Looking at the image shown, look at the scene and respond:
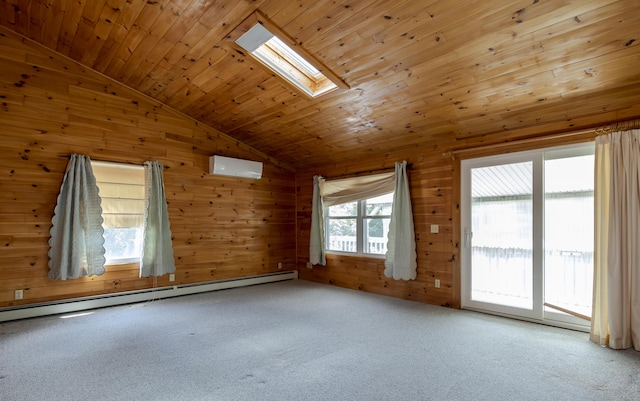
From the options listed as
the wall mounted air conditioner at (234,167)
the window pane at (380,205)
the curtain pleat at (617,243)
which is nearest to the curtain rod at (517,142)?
the curtain pleat at (617,243)

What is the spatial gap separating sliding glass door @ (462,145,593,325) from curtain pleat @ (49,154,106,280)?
4685mm

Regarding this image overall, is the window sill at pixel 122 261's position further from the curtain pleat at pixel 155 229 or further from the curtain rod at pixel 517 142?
the curtain rod at pixel 517 142

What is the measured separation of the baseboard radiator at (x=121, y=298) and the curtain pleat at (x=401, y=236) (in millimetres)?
2399

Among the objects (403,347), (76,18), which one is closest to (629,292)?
(403,347)

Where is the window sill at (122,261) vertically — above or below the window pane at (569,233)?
below

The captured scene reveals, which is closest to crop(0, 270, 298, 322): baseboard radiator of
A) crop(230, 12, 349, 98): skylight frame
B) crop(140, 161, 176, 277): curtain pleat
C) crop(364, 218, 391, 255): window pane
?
crop(140, 161, 176, 277): curtain pleat

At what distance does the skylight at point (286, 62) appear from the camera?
334cm

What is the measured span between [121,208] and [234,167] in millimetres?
1762

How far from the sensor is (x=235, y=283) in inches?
225

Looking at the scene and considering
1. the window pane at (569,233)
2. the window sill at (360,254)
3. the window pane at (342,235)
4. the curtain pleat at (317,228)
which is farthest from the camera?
the curtain pleat at (317,228)

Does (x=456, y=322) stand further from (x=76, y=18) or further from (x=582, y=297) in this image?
(x=76, y=18)

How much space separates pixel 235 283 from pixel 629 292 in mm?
5031

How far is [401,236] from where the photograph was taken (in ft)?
15.7

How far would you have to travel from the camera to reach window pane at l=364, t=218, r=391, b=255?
533 cm
